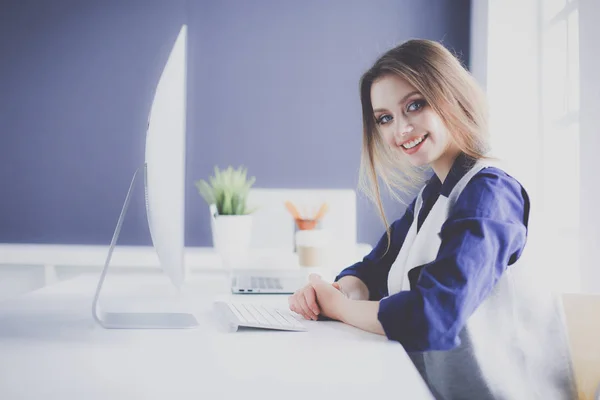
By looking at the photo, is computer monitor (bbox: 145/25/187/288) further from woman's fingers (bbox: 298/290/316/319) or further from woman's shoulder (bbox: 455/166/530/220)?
woman's shoulder (bbox: 455/166/530/220)

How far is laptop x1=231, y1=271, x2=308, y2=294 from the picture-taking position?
4.07 feet

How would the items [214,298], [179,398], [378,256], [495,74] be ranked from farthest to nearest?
[495,74] < [378,256] < [214,298] < [179,398]

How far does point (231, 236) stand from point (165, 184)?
0.83 m

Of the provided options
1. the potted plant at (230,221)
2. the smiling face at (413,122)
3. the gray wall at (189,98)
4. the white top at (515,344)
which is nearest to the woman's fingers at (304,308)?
the white top at (515,344)

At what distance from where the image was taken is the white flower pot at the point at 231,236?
5.45 feet

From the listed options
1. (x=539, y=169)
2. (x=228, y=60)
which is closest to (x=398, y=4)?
(x=228, y=60)

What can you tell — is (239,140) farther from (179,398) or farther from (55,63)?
(179,398)

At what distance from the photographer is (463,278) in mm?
778

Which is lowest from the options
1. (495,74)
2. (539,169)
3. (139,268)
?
(139,268)

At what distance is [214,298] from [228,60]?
5.03 feet

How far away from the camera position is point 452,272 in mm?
784

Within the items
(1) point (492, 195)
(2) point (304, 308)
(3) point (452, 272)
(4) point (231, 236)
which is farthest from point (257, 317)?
(4) point (231, 236)

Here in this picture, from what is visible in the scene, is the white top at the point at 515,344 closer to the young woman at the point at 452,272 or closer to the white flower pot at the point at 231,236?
the young woman at the point at 452,272

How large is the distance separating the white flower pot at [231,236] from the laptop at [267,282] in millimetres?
187
